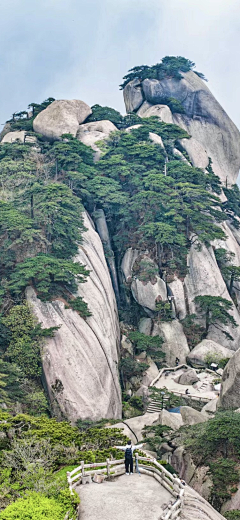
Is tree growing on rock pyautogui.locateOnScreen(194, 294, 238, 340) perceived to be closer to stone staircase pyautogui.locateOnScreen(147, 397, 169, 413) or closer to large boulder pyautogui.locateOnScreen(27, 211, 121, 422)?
large boulder pyautogui.locateOnScreen(27, 211, 121, 422)

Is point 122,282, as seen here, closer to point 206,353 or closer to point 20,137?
point 206,353

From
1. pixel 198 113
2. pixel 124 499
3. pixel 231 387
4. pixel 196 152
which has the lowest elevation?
pixel 124 499

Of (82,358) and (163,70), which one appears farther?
(163,70)

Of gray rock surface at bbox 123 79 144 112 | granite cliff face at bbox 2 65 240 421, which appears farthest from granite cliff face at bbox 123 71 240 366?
granite cliff face at bbox 2 65 240 421

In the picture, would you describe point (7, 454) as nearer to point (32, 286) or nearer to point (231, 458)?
point (231, 458)

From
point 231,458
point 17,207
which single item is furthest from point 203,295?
point 231,458

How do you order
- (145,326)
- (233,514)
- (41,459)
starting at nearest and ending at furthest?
(41,459), (233,514), (145,326)

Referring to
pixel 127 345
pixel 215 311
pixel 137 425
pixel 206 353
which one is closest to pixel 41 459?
pixel 137 425
